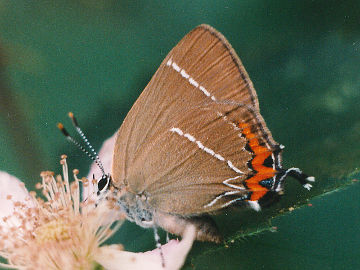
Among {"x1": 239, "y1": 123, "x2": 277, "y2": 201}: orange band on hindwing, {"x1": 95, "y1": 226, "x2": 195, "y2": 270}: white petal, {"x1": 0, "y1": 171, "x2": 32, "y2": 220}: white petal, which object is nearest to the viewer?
{"x1": 95, "y1": 226, "x2": 195, "y2": 270}: white petal

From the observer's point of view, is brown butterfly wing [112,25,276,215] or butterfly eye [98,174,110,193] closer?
brown butterfly wing [112,25,276,215]

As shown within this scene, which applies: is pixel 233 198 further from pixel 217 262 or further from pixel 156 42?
pixel 156 42

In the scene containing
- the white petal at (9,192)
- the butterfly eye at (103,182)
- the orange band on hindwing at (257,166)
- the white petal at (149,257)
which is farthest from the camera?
the white petal at (9,192)

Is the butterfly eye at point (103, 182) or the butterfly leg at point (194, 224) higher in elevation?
the butterfly eye at point (103, 182)

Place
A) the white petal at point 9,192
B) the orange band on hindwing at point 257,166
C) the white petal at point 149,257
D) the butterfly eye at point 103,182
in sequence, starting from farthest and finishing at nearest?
the white petal at point 9,192
the butterfly eye at point 103,182
the orange band on hindwing at point 257,166
the white petal at point 149,257

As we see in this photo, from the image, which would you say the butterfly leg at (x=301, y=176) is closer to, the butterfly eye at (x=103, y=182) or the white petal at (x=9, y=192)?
the butterfly eye at (x=103, y=182)

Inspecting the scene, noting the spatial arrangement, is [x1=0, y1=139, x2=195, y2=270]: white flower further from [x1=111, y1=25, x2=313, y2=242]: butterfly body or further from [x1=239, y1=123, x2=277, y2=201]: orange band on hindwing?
[x1=239, y1=123, x2=277, y2=201]: orange band on hindwing

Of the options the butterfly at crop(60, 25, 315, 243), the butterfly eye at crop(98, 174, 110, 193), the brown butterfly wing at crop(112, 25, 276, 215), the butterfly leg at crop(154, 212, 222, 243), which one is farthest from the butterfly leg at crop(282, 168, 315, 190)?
the butterfly eye at crop(98, 174, 110, 193)

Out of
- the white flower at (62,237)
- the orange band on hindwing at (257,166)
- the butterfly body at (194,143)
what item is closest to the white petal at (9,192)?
the white flower at (62,237)
